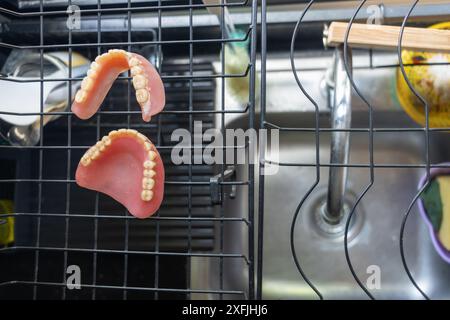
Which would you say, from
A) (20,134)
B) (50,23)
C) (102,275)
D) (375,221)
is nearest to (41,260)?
(102,275)

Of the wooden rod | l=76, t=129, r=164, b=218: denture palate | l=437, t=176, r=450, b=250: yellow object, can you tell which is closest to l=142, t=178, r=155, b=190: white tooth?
l=76, t=129, r=164, b=218: denture palate

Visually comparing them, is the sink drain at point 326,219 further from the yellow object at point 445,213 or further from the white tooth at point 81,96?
the white tooth at point 81,96

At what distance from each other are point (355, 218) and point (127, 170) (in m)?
0.56

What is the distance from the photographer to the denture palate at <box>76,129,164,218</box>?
1.62 feet

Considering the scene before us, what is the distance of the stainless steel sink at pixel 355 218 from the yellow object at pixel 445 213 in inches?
Result: 1.4

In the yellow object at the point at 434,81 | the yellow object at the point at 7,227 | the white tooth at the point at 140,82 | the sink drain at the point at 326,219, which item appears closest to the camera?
the white tooth at the point at 140,82

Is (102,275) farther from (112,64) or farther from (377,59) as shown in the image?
(377,59)

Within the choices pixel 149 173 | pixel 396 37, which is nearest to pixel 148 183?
pixel 149 173

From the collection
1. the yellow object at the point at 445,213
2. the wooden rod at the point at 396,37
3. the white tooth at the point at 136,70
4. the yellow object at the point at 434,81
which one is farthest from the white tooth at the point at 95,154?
the yellow object at the point at 445,213

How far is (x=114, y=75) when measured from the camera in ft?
1.72

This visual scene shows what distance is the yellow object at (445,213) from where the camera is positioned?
2.77ft

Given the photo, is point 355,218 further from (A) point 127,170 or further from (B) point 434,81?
(A) point 127,170

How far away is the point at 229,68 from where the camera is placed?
29.7 inches
